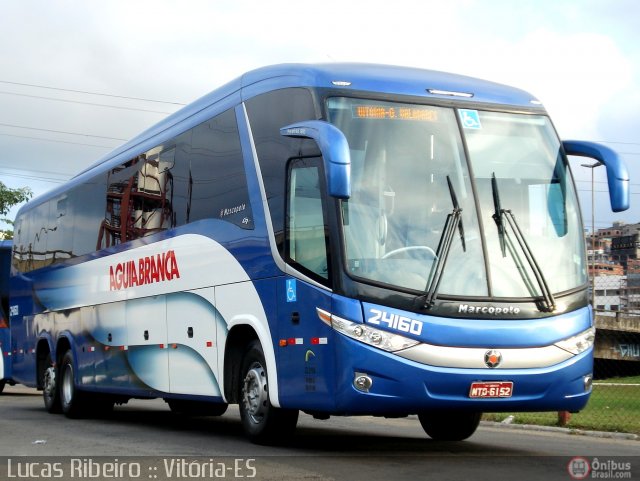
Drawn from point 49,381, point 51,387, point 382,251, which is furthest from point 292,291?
point 49,381

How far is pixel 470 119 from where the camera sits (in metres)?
11.3

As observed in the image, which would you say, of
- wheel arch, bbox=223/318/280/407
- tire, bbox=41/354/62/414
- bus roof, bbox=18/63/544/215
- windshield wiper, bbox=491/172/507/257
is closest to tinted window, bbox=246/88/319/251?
bus roof, bbox=18/63/544/215

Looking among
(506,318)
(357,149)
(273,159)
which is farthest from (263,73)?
(506,318)

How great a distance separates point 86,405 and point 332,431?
540cm

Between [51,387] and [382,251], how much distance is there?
11.1 m

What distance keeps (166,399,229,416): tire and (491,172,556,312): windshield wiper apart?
7.61 m

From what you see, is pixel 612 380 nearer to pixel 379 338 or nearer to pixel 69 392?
pixel 69 392

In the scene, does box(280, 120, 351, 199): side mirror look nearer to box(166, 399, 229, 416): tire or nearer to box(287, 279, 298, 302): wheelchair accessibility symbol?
box(287, 279, 298, 302): wheelchair accessibility symbol

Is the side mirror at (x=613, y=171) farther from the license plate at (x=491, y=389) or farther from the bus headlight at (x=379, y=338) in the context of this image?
the bus headlight at (x=379, y=338)

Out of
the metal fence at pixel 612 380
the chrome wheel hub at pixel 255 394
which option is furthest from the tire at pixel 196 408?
the chrome wheel hub at pixel 255 394

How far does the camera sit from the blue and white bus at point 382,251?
10.2 m

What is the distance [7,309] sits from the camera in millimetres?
25641

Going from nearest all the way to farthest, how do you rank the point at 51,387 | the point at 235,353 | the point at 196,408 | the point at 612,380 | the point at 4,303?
the point at 235,353 < the point at 196,408 < the point at 51,387 < the point at 4,303 < the point at 612,380

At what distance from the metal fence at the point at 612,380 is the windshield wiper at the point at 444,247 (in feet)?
16.4
